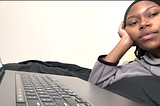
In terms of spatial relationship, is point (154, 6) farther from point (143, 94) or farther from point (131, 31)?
point (143, 94)

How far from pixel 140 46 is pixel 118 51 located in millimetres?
111

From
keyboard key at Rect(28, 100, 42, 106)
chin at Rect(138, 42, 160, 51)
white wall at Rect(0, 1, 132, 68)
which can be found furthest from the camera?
white wall at Rect(0, 1, 132, 68)

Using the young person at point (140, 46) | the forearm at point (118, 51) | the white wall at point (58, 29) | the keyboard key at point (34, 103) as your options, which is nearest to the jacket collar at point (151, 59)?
the young person at point (140, 46)

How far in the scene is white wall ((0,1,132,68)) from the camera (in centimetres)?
194

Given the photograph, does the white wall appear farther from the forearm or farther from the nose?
the nose

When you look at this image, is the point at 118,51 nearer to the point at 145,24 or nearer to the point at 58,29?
the point at 145,24

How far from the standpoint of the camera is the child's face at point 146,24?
0.73 metres

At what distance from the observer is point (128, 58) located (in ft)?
4.66

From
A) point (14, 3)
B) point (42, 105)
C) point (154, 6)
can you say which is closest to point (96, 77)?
point (154, 6)

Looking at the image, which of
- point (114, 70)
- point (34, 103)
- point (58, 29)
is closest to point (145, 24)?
point (114, 70)

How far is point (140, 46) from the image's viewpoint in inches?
31.7

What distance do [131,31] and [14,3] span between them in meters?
1.63

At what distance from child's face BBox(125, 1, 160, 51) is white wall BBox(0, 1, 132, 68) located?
1.38 m

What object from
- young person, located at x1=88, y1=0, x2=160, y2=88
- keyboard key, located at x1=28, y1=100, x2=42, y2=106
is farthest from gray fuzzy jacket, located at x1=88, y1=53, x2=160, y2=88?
keyboard key, located at x1=28, y1=100, x2=42, y2=106
